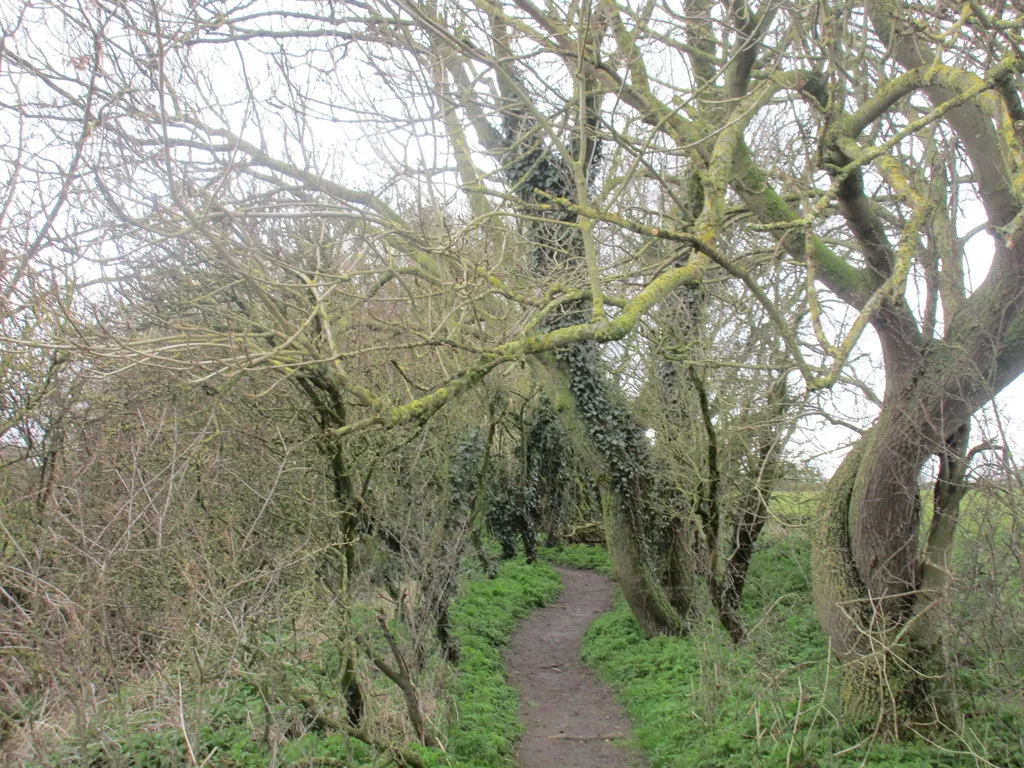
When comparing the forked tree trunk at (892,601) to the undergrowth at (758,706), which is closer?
the undergrowth at (758,706)

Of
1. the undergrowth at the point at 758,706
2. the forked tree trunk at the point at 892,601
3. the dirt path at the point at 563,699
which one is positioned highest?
the forked tree trunk at the point at 892,601

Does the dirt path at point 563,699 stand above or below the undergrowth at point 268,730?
below

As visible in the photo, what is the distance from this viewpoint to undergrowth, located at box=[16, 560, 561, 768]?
185 inches

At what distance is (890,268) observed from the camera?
6633 millimetres

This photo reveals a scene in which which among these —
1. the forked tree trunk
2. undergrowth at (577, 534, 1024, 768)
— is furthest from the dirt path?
the forked tree trunk

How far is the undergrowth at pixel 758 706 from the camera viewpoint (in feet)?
20.3

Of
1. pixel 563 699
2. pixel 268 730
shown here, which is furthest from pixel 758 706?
pixel 268 730

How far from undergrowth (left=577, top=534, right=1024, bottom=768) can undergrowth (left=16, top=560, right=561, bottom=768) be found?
5.05ft

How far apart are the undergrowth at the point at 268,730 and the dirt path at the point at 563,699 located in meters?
0.32

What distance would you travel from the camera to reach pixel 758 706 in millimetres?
6887

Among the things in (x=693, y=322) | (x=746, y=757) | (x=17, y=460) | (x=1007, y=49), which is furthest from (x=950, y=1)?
(x=17, y=460)

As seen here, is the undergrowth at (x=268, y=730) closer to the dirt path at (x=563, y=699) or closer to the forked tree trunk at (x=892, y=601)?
the dirt path at (x=563, y=699)

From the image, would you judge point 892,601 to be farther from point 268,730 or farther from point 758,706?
point 268,730

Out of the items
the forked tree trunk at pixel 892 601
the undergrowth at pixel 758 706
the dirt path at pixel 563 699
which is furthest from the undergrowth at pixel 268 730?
the forked tree trunk at pixel 892 601
